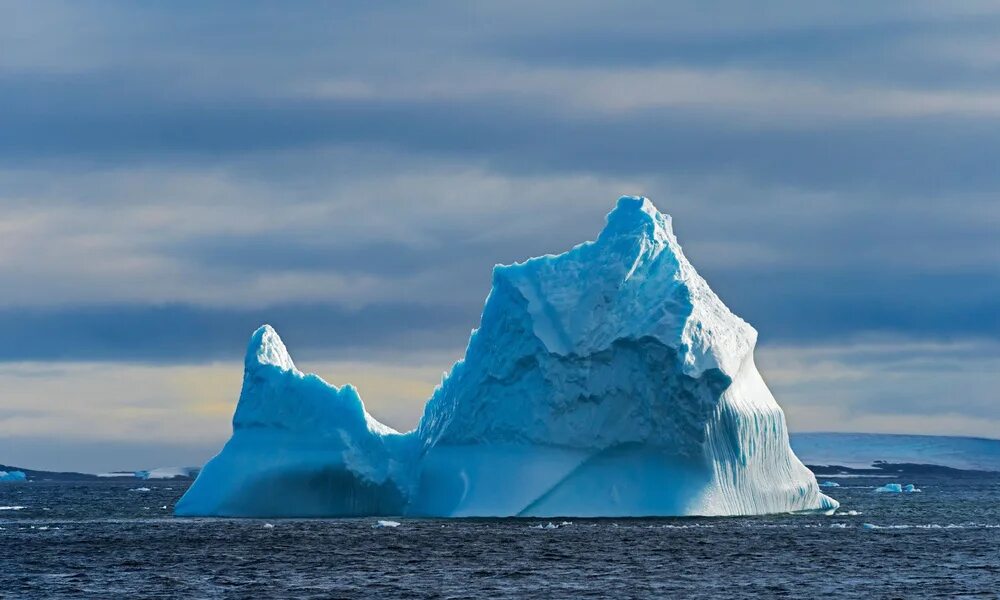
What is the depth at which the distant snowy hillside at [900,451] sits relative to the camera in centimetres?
17625

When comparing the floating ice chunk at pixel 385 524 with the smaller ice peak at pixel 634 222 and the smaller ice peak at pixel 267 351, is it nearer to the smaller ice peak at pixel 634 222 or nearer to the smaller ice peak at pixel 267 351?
the smaller ice peak at pixel 267 351

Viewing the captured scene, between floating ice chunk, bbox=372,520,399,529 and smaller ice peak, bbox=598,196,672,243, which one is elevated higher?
smaller ice peak, bbox=598,196,672,243

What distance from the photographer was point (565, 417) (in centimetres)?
5153

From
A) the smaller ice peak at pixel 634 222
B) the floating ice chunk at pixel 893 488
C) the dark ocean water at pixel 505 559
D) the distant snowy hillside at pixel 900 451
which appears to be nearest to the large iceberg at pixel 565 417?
the smaller ice peak at pixel 634 222

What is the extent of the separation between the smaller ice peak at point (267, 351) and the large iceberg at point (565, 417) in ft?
0.25

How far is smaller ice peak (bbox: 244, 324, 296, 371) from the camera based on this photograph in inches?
2191

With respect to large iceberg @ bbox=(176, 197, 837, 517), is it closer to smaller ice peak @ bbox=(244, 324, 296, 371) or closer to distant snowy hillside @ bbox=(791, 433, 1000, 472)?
smaller ice peak @ bbox=(244, 324, 296, 371)

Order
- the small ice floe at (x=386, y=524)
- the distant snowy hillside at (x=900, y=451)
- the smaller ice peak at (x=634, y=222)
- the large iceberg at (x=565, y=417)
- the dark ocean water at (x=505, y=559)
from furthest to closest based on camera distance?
the distant snowy hillside at (x=900, y=451) < the smaller ice peak at (x=634, y=222) < the small ice floe at (x=386, y=524) < the large iceberg at (x=565, y=417) < the dark ocean water at (x=505, y=559)

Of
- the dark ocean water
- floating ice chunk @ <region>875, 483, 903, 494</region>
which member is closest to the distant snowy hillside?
floating ice chunk @ <region>875, 483, 903, 494</region>

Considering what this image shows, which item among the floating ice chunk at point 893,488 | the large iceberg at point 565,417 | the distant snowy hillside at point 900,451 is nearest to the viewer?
the large iceberg at point 565,417

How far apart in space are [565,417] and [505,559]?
927cm

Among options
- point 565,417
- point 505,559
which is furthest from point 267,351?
point 505,559

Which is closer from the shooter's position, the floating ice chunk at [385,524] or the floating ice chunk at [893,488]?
the floating ice chunk at [385,524]

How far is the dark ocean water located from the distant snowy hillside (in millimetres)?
117884
